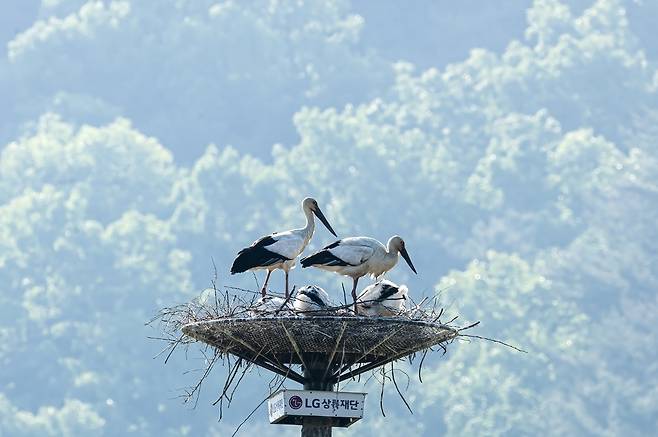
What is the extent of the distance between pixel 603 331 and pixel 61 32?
82441 millimetres

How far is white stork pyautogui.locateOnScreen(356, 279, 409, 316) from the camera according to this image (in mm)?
25141

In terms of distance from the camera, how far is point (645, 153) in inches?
6122

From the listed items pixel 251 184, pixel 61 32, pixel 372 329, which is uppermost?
pixel 61 32

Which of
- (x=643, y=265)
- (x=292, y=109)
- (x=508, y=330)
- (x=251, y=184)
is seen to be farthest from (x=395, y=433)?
(x=292, y=109)

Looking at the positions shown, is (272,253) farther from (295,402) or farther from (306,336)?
(295,402)

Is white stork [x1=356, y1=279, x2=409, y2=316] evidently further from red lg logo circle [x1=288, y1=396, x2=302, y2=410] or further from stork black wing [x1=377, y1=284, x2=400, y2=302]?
red lg logo circle [x1=288, y1=396, x2=302, y2=410]

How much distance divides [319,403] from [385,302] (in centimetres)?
144

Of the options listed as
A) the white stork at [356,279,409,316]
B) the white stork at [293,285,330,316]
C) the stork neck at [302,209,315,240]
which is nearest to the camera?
the white stork at [293,285,330,316]

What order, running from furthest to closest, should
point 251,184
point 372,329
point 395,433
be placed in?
point 251,184 → point 395,433 → point 372,329

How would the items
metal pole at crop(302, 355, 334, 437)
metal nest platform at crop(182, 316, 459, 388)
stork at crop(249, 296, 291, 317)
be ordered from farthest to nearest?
1. metal pole at crop(302, 355, 334, 437)
2. stork at crop(249, 296, 291, 317)
3. metal nest platform at crop(182, 316, 459, 388)

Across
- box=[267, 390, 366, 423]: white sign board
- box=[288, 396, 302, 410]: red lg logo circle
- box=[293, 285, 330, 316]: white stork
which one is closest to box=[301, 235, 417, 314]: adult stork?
box=[293, 285, 330, 316]: white stork

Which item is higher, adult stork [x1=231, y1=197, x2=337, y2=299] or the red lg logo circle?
adult stork [x1=231, y1=197, x2=337, y2=299]

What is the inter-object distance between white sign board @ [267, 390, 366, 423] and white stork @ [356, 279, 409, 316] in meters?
1.01

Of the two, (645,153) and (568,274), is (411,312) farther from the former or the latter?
(645,153)
